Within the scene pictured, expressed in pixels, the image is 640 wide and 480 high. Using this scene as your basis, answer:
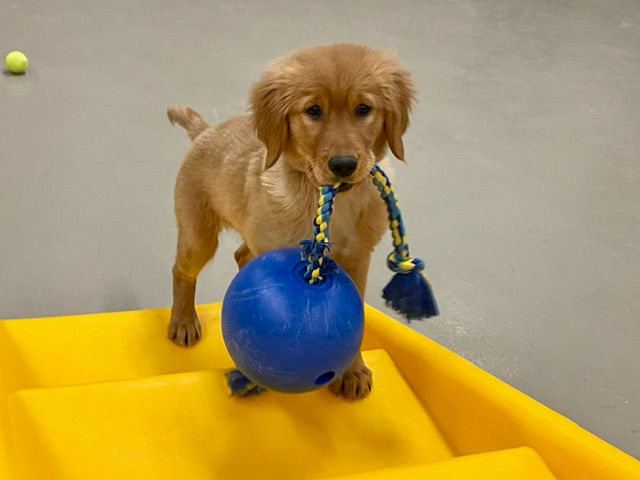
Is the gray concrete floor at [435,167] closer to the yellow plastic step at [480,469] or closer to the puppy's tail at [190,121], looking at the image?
the puppy's tail at [190,121]

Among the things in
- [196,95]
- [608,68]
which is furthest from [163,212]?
[608,68]

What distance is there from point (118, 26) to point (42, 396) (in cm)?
375

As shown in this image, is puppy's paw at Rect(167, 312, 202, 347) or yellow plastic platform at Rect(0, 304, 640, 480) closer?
yellow plastic platform at Rect(0, 304, 640, 480)

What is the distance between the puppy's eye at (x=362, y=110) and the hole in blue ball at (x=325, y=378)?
1.79 feet

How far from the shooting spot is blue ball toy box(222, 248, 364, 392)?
54.2 inches

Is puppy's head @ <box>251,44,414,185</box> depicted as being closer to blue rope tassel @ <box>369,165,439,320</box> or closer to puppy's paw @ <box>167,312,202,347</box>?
blue rope tassel @ <box>369,165,439,320</box>

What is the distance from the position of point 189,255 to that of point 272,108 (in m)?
0.69

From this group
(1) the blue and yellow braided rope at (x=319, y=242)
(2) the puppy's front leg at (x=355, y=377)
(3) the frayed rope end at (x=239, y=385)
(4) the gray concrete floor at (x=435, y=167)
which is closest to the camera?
(1) the blue and yellow braided rope at (x=319, y=242)

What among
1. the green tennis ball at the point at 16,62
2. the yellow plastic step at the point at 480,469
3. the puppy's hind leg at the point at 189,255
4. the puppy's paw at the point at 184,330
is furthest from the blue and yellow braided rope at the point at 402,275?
the green tennis ball at the point at 16,62

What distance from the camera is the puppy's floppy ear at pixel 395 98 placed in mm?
1541

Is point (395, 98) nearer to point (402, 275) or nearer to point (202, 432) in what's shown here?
point (402, 275)

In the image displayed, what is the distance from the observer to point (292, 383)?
1426mm

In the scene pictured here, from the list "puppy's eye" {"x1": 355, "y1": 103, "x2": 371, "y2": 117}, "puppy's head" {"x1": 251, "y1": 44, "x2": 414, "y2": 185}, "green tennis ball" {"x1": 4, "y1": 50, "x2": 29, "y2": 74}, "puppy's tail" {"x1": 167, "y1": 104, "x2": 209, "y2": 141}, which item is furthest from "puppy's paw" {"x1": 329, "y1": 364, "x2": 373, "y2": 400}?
"green tennis ball" {"x1": 4, "y1": 50, "x2": 29, "y2": 74}

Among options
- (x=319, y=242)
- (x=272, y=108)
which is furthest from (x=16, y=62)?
(x=319, y=242)
